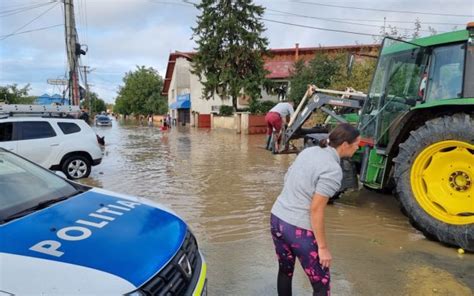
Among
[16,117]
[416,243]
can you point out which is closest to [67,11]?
[16,117]

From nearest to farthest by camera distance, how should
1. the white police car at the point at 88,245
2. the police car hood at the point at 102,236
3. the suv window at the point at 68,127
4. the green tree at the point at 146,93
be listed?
the white police car at the point at 88,245, the police car hood at the point at 102,236, the suv window at the point at 68,127, the green tree at the point at 146,93

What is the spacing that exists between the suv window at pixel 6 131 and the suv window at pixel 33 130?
0.42 ft

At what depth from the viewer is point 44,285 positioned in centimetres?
200

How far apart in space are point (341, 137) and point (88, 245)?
1.98m

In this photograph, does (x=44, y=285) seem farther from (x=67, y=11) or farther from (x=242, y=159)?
(x=67, y=11)

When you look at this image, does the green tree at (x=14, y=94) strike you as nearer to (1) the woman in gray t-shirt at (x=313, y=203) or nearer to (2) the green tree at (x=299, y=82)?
(2) the green tree at (x=299, y=82)

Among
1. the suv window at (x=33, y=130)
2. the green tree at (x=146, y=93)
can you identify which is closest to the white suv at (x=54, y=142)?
the suv window at (x=33, y=130)

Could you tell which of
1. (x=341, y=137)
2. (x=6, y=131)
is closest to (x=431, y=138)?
(x=341, y=137)

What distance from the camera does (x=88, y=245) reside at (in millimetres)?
2385

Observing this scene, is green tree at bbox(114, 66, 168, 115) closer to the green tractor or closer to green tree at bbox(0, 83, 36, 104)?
green tree at bbox(0, 83, 36, 104)

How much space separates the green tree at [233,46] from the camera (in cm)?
3519

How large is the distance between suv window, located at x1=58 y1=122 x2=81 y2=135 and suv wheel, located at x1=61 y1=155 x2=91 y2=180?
2.19 ft

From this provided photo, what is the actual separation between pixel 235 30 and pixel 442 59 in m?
30.6

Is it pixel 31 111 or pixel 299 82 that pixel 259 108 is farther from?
pixel 31 111
